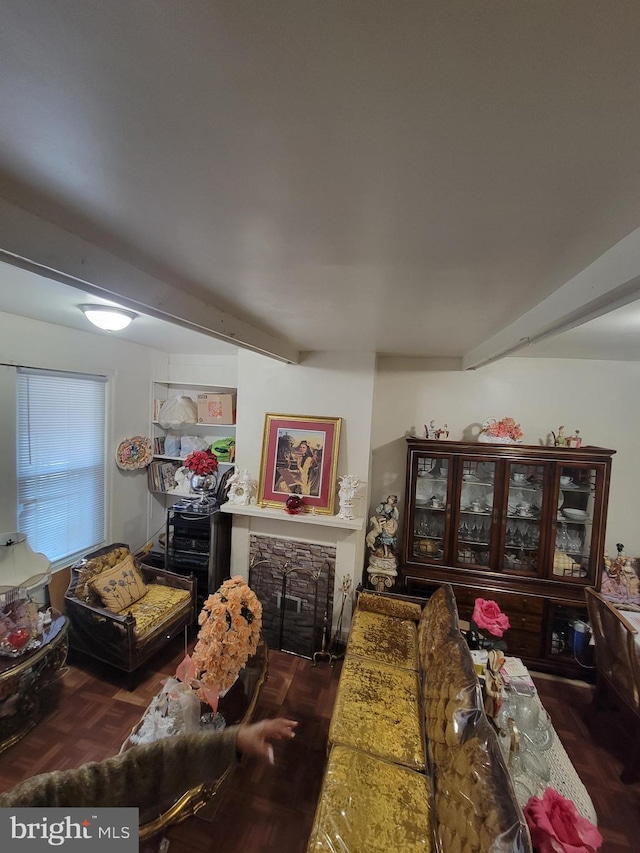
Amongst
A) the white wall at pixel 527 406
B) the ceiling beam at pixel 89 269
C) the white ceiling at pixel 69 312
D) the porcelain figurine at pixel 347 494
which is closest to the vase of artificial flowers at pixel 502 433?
the white wall at pixel 527 406

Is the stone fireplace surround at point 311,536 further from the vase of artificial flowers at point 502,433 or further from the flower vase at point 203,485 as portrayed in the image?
the vase of artificial flowers at point 502,433

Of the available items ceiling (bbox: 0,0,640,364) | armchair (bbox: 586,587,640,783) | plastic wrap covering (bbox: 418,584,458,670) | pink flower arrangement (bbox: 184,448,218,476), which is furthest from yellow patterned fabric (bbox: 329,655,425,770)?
ceiling (bbox: 0,0,640,364)

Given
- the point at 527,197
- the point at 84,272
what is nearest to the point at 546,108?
the point at 527,197

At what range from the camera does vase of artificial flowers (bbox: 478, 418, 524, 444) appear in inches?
105

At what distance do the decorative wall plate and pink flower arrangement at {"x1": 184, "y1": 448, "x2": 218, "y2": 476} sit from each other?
564 millimetres

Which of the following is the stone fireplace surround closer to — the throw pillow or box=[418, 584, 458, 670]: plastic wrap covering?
box=[418, 584, 458, 670]: plastic wrap covering

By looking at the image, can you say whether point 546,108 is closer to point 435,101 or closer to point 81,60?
point 435,101

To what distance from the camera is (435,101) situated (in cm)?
46

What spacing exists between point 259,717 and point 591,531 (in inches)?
106

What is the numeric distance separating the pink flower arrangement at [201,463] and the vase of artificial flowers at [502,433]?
7.81ft

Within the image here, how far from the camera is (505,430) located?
2691mm

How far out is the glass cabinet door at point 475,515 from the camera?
107 inches

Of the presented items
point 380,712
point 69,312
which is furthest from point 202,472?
point 380,712

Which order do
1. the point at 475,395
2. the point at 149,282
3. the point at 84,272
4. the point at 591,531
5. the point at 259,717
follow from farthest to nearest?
the point at 475,395
the point at 591,531
the point at 259,717
the point at 149,282
the point at 84,272
